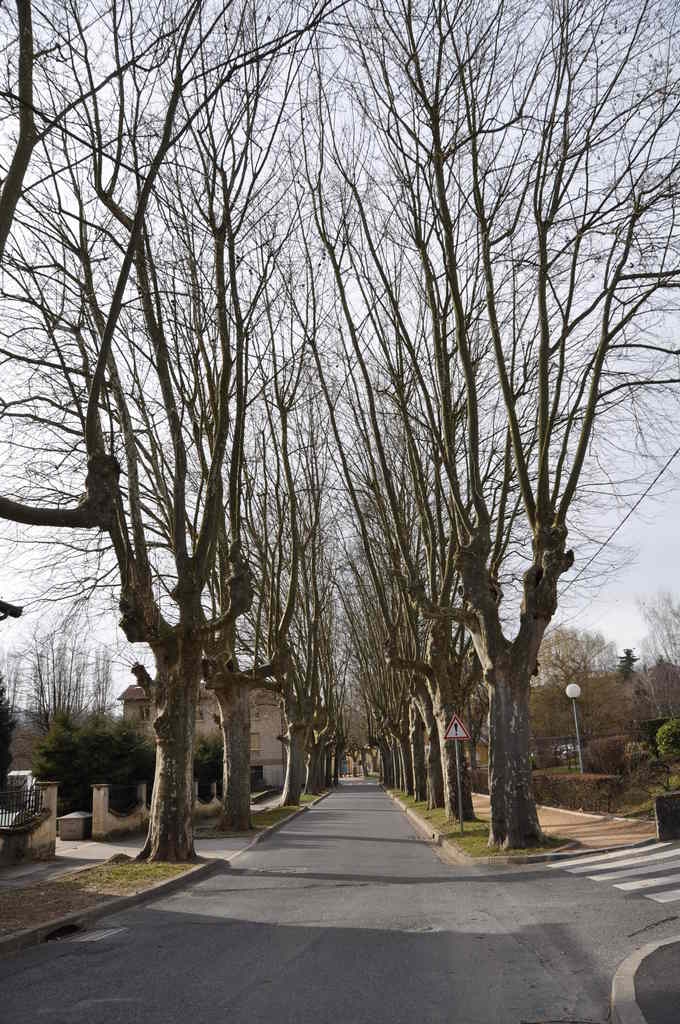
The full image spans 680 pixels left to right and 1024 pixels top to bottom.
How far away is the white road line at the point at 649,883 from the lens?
9.76 m

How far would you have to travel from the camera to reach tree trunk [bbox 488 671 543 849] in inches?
571

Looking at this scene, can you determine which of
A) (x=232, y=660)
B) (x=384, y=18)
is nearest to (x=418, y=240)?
(x=384, y=18)

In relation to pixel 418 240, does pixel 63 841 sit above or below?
below

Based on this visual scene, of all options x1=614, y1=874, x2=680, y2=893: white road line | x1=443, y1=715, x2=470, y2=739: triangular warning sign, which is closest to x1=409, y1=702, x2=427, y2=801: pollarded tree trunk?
x1=443, y1=715, x2=470, y2=739: triangular warning sign

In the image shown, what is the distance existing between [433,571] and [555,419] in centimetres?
623

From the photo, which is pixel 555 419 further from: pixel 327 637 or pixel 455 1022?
pixel 327 637

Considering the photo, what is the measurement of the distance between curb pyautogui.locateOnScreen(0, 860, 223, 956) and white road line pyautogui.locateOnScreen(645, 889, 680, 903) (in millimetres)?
5930

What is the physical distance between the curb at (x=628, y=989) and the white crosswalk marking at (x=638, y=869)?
111 inches

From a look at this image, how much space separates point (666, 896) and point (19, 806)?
1406 cm

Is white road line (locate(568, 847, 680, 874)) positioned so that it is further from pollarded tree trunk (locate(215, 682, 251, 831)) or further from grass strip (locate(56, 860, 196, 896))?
pollarded tree trunk (locate(215, 682, 251, 831))

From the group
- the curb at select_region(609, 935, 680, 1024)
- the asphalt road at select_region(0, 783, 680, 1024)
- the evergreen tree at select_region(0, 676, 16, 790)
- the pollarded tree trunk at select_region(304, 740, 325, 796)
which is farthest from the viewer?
the pollarded tree trunk at select_region(304, 740, 325, 796)

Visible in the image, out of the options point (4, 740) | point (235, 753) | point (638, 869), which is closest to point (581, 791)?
point (235, 753)

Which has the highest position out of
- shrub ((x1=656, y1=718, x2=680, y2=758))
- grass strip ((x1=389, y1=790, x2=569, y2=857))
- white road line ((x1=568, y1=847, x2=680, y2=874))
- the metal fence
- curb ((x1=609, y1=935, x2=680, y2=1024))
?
shrub ((x1=656, y1=718, x2=680, y2=758))

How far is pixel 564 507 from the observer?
15.1m
